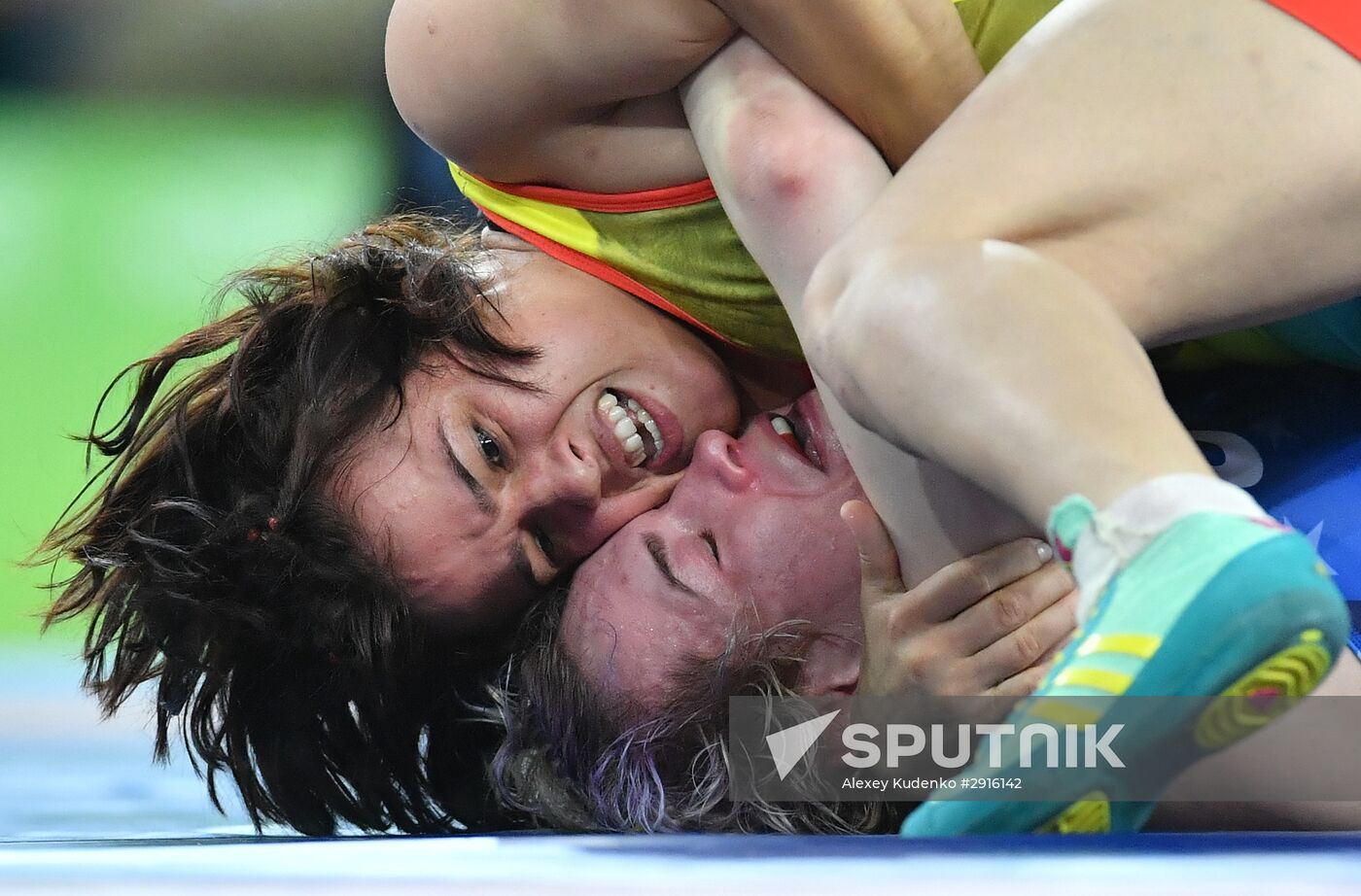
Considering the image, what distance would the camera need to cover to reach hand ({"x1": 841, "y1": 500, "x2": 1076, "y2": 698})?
1.00 m

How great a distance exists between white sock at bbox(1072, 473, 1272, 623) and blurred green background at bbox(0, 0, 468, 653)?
186 cm

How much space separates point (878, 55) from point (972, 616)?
40cm

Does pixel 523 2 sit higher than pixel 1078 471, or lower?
higher

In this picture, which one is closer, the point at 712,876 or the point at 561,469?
the point at 712,876

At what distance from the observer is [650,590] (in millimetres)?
1212

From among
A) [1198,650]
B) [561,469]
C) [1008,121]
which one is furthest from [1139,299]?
[561,469]

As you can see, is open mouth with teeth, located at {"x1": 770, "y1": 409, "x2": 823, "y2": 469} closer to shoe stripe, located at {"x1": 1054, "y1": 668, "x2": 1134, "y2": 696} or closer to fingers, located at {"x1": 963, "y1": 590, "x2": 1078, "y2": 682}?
fingers, located at {"x1": 963, "y1": 590, "x2": 1078, "y2": 682}

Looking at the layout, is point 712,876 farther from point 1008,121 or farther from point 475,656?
point 475,656

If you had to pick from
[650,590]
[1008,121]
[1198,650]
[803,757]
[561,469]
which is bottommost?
[803,757]

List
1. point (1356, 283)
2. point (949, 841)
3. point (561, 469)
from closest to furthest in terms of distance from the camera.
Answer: point (949, 841) → point (1356, 283) → point (561, 469)

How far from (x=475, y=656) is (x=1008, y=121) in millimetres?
793

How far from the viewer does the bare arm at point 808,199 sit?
91cm

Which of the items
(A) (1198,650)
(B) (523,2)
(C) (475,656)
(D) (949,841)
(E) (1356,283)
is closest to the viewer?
(A) (1198,650)

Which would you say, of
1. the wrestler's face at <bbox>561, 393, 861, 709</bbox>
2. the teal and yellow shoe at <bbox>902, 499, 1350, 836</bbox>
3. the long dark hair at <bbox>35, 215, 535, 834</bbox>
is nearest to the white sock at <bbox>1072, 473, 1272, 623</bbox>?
the teal and yellow shoe at <bbox>902, 499, 1350, 836</bbox>
